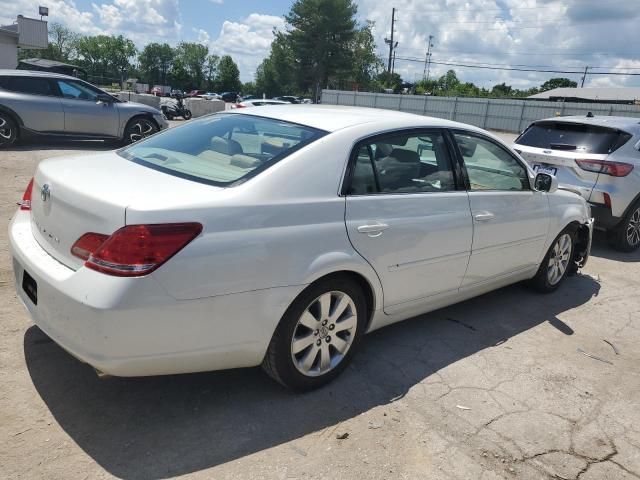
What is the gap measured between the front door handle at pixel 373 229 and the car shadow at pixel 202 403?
92 cm

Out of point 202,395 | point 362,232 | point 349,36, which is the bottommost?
point 202,395

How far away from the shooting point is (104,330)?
2334 millimetres

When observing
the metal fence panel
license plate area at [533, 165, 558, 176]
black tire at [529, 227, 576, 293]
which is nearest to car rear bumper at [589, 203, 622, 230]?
license plate area at [533, 165, 558, 176]

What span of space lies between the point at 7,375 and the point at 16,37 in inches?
1284

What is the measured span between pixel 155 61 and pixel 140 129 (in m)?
118

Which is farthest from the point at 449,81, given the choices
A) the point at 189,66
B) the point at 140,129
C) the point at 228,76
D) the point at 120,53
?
the point at 140,129

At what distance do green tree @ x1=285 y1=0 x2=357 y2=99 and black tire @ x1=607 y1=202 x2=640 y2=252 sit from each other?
6643cm

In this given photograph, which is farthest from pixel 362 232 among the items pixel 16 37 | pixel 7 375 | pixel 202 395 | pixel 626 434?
pixel 16 37

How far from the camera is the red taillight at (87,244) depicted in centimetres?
243

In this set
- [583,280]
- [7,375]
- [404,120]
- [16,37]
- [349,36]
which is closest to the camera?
[7,375]

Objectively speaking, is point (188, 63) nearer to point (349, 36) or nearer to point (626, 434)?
point (349, 36)

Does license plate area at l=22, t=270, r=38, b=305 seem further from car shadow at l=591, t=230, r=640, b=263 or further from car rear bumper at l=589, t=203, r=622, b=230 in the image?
car shadow at l=591, t=230, r=640, b=263

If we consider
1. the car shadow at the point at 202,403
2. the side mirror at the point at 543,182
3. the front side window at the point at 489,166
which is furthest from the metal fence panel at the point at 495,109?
the car shadow at the point at 202,403

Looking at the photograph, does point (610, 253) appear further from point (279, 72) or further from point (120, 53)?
point (120, 53)
